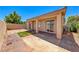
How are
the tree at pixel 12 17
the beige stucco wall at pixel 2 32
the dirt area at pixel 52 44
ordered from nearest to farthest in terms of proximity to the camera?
the dirt area at pixel 52 44
the beige stucco wall at pixel 2 32
the tree at pixel 12 17

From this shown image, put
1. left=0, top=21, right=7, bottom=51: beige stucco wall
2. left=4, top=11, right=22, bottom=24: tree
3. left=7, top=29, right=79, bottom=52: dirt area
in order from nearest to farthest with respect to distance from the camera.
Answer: left=7, top=29, right=79, bottom=52: dirt area → left=0, top=21, right=7, bottom=51: beige stucco wall → left=4, top=11, right=22, bottom=24: tree

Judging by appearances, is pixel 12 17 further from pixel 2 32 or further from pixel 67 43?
pixel 67 43

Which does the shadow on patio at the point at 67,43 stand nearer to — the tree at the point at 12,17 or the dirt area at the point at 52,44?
the dirt area at the point at 52,44

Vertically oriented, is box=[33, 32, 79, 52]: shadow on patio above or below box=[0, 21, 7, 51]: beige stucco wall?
below

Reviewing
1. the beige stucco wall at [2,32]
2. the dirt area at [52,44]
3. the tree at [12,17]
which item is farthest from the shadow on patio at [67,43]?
the beige stucco wall at [2,32]

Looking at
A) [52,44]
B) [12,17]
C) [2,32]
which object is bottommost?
[52,44]

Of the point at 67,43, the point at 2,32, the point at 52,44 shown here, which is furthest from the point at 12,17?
the point at 67,43

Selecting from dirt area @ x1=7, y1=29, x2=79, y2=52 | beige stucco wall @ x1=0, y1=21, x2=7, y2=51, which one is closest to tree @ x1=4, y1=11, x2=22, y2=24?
beige stucco wall @ x1=0, y1=21, x2=7, y2=51

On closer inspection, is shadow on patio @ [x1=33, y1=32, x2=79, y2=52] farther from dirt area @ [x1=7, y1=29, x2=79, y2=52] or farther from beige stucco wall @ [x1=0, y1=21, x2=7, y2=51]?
beige stucco wall @ [x1=0, y1=21, x2=7, y2=51]
